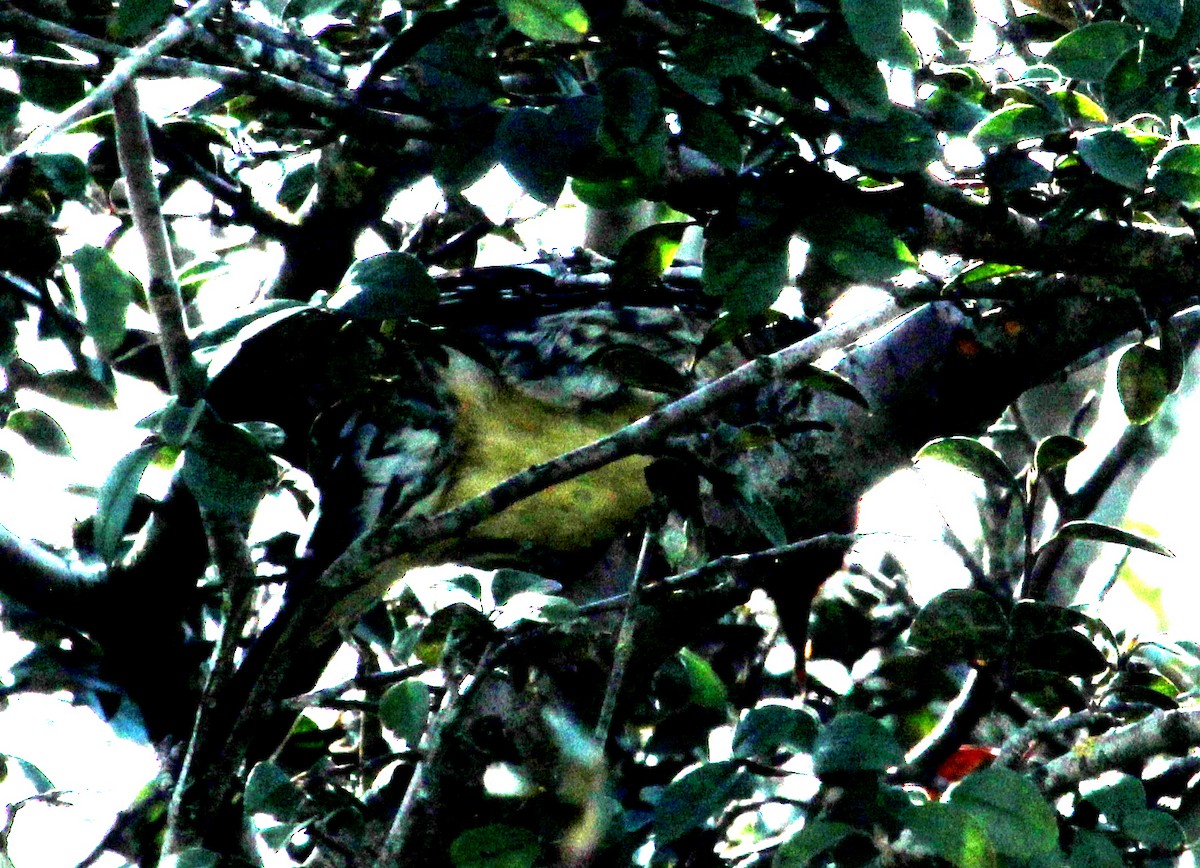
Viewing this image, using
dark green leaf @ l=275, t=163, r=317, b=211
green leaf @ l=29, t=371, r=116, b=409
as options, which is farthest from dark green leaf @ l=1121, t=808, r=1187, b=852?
dark green leaf @ l=275, t=163, r=317, b=211

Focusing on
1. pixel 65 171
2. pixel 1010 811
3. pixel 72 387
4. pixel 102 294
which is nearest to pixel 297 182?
pixel 72 387

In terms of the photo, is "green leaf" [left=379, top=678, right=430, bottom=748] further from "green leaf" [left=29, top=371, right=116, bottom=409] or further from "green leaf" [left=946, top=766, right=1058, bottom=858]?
"green leaf" [left=29, top=371, right=116, bottom=409]

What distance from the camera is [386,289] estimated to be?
139cm

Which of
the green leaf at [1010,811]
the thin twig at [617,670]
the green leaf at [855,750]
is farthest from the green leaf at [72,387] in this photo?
the green leaf at [1010,811]

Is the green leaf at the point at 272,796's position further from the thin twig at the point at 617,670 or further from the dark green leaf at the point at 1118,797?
the dark green leaf at the point at 1118,797

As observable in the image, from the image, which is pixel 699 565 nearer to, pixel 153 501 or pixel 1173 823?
pixel 1173 823

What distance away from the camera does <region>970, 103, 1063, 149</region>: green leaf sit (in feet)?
4.51

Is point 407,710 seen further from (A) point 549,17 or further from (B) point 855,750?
(A) point 549,17

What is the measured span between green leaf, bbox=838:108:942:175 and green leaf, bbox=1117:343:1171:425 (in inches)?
20.3

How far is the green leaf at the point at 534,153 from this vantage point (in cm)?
122

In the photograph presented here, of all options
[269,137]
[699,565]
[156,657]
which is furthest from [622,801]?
[269,137]

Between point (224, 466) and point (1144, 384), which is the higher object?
point (224, 466)

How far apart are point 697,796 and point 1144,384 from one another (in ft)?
2.59

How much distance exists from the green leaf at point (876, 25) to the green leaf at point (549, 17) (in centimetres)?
24
